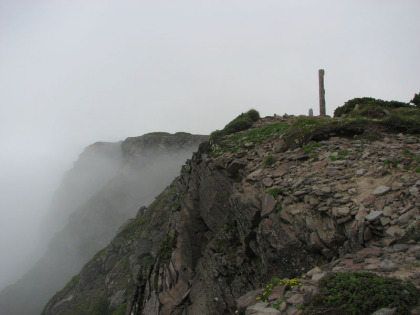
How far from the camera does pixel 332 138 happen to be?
1191cm

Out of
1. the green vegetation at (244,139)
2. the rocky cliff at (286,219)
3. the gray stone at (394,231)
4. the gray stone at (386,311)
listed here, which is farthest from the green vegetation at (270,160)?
the gray stone at (386,311)

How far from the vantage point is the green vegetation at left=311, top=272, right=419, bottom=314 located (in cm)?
398

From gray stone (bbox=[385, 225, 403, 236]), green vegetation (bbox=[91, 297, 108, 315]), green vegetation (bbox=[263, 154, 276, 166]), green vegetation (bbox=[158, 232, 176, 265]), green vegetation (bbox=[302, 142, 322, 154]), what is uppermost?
green vegetation (bbox=[302, 142, 322, 154])

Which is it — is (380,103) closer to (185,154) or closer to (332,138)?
(332,138)

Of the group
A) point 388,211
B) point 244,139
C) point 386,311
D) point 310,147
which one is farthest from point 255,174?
point 386,311

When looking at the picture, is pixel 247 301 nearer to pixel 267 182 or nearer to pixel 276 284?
pixel 276 284

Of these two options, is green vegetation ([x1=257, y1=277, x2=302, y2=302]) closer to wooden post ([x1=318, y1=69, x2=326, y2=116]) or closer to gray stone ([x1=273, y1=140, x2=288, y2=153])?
gray stone ([x1=273, y1=140, x2=288, y2=153])

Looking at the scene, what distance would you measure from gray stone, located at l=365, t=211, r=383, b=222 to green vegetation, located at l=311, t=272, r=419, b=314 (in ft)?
7.23

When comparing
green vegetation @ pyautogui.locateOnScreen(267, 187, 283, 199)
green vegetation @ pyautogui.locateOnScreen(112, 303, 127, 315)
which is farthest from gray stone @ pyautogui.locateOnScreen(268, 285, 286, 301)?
green vegetation @ pyautogui.locateOnScreen(112, 303, 127, 315)

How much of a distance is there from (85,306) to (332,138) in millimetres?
36592

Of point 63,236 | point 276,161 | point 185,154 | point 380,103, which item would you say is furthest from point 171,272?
point 63,236

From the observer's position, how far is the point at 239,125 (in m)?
18.4

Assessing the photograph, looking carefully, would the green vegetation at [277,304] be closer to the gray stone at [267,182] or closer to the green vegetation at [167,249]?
the gray stone at [267,182]

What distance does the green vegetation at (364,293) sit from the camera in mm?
3979
